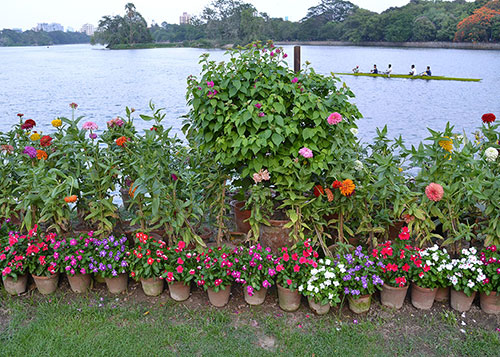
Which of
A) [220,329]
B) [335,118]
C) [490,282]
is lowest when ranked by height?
[220,329]

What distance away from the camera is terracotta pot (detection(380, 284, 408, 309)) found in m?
2.60

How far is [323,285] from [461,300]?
88 cm

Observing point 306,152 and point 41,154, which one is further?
point 41,154

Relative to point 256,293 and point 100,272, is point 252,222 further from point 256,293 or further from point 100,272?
point 100,272

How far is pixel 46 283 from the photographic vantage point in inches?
111

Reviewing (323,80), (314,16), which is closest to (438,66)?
(323,80)

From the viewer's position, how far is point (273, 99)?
2.85 meters

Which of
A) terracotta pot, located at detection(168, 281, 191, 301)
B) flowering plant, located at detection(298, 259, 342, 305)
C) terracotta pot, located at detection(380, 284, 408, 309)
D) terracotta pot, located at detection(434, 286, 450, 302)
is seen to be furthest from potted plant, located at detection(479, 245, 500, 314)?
terracotta pot, located at detection(168, 281, 191, 301)

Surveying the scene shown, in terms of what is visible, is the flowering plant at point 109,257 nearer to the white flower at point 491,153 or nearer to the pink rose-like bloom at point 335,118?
the pink rose-like bloom at point 335,118

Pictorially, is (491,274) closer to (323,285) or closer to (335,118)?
(323,285)

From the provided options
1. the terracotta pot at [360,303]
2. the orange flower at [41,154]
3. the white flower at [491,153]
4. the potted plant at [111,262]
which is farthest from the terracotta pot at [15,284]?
the white flower at [491,153]

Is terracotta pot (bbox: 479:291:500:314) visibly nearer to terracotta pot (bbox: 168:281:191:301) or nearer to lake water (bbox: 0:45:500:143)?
terracotta pot (bbox: 168:281:191:301)

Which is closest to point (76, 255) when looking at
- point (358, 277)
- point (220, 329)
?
point (220, 329)

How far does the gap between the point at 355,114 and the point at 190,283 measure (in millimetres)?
1647
